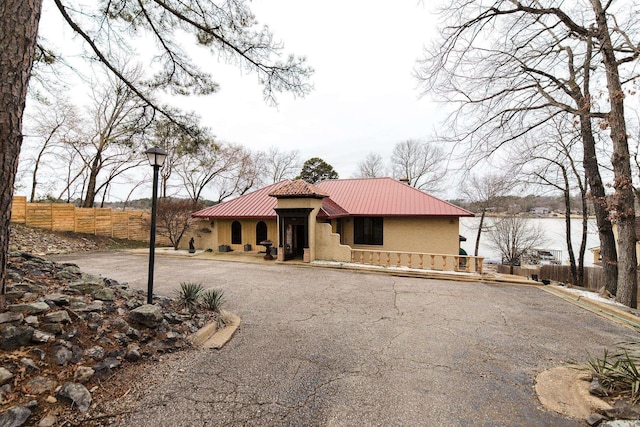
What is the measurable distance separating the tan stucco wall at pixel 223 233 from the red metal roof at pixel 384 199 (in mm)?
4432

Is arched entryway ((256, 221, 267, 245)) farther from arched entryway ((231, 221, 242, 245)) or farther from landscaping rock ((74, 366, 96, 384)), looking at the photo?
landscaping rock ((74, 366, 96, 384))

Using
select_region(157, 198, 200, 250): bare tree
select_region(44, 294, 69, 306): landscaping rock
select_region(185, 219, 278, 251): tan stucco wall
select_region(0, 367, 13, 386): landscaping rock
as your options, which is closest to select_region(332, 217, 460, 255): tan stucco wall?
select_region(185, 219, 278, 251): tan stucco wall

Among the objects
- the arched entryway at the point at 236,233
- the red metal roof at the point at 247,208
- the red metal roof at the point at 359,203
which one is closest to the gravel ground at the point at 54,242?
the red metal roof at the point at 247,208

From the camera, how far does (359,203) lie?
16.4m

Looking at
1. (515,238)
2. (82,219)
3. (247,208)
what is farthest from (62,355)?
(515,238)

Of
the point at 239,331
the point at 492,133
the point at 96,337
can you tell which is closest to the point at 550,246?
the point at 492,133

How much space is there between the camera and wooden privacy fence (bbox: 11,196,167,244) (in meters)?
17.3

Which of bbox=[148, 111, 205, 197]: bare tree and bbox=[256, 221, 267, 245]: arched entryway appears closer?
bbox=[148, 111, 205, 197]: bare tree

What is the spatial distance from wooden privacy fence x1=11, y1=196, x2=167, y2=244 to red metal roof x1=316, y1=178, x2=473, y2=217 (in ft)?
46.0

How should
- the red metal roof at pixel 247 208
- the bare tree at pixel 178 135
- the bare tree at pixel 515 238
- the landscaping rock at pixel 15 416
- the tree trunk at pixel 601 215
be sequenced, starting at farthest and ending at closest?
the bare tree at pixel 515 238 < the red metal roof at pixel 247 208 < the tree trunk at pixel 601 215 < the bare tree at pixel 178 135 < the landscaping rock at pixel 15 416

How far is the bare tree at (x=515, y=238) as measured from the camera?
23.4m

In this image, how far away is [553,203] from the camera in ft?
64.1

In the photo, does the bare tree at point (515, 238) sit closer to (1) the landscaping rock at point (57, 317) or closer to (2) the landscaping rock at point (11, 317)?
(1) the landscaping rock at point (57, 317)

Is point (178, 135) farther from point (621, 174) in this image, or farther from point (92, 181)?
point (92, 181)
